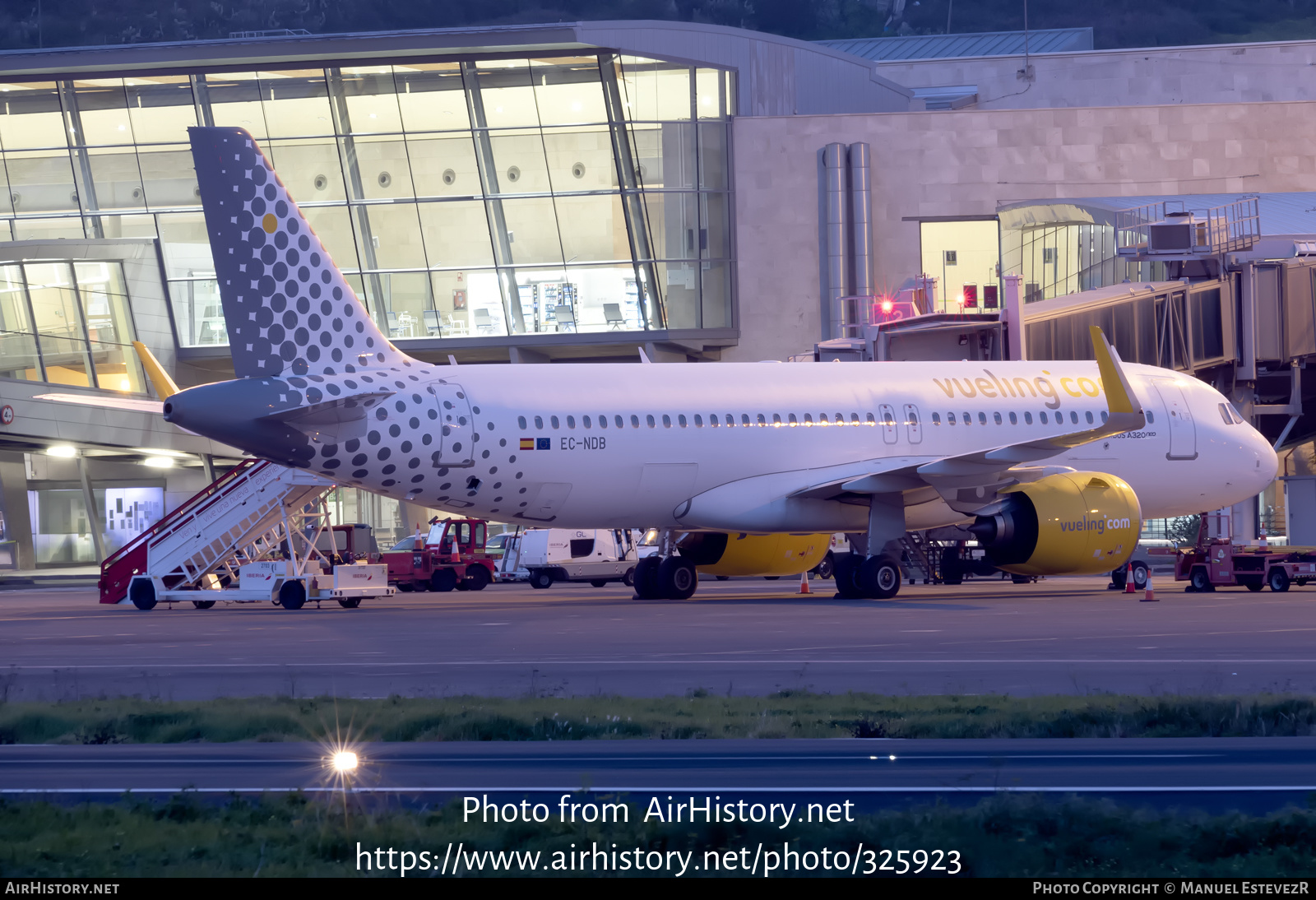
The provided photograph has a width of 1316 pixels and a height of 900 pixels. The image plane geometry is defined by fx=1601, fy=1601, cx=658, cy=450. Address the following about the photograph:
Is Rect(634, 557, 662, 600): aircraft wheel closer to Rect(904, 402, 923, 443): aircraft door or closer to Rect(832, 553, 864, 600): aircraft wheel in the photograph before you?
Rect(832, 553, 864, 600): aircraft wheel

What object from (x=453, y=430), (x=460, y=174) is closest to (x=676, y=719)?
(x=453, y=430)

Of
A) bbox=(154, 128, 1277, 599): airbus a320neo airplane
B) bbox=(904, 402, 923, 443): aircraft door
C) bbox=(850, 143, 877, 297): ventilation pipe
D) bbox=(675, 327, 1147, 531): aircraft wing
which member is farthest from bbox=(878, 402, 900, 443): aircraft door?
bbox=(850, 143, 877, 297): ventilation pipe

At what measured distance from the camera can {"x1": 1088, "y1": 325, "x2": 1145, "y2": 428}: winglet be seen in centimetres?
2494

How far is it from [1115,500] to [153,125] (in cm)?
4578

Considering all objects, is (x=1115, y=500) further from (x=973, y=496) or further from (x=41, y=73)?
(x=41, y=73)

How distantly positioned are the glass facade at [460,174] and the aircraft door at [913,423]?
3123cm

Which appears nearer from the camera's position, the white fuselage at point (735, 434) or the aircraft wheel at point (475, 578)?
the white fuselage at point (735, 434)

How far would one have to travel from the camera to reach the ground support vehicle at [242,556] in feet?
104

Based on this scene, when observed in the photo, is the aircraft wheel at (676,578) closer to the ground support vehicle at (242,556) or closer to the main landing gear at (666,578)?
the main landing gear at (666,578)

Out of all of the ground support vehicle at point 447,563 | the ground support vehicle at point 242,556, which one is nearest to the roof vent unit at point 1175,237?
the ground support vehicle at point 447,563

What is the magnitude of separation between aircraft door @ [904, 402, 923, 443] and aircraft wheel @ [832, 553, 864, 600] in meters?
2.71

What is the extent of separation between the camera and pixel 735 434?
28.2 metres

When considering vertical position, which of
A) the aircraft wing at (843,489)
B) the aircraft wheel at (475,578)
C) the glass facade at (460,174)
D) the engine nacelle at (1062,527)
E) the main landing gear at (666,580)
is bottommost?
the aircraft wheel at (475,578)

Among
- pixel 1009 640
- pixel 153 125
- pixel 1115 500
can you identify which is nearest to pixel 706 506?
pixel 1115 500
